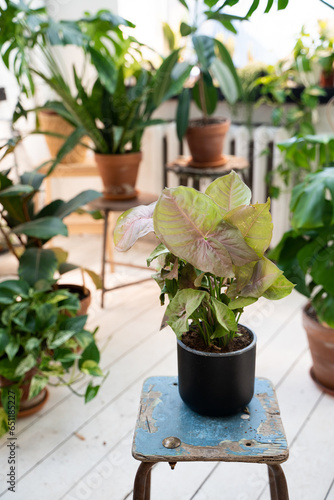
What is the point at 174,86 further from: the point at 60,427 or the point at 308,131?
the point at 60,427

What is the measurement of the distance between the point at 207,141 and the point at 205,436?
169cm

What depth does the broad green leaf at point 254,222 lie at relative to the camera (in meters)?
1.08

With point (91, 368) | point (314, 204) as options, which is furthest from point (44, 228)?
point (314, 204)

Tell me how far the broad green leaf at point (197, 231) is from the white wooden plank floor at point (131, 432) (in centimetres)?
90

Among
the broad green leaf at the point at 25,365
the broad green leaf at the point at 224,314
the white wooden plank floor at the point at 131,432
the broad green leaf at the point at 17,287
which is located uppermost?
the broad green leaf at the point at 224,314

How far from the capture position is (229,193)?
3.74 ft

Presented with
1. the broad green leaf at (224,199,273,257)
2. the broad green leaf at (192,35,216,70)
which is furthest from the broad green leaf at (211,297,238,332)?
the broad green leaf at (192,35,216,70)

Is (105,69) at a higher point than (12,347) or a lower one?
higher

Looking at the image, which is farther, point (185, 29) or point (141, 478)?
point (185, 29)

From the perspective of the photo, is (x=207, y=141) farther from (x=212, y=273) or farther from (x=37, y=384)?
(x=212, y=273)

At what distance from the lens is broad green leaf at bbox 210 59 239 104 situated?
258cm

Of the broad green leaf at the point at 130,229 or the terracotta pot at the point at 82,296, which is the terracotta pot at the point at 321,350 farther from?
the broad green leaf at the point at 130,229

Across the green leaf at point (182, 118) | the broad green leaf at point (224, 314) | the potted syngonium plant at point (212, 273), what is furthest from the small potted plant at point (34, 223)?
the broad green leaf at point (224, 314)

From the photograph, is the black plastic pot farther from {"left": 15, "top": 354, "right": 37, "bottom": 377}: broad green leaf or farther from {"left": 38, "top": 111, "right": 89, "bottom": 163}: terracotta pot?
{"left": 38, "top": 111, "right": 89, "bottom": 163}: terracotta pot
